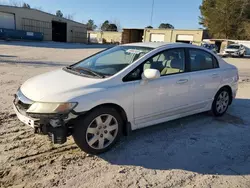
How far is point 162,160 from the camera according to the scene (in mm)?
3438

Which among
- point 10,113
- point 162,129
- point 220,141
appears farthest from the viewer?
point 10,113

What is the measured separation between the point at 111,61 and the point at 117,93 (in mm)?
1056

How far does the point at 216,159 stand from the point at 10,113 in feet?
12.6

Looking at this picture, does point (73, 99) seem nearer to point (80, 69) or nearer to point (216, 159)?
point (80, 69)

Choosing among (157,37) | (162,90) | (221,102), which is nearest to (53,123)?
(162,90)

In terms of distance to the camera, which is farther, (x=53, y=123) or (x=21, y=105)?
(x=21, y=105)

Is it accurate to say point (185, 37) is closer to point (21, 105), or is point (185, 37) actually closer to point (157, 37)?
point (157, 37)

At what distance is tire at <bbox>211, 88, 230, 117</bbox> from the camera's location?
5.20 m

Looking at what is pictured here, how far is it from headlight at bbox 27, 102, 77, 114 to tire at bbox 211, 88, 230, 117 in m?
3.35

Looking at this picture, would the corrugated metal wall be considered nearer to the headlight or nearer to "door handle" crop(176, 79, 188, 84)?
"door handle" crop(176, 79, 188, 84)

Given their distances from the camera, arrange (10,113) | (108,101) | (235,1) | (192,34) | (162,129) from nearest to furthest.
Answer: (108,101)
(162,129)
(10,113)
(235,1)
(192,34)

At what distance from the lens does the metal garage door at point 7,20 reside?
126 ft

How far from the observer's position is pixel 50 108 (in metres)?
3.00

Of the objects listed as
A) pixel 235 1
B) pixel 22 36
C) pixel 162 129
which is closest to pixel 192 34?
pixel 235 1
